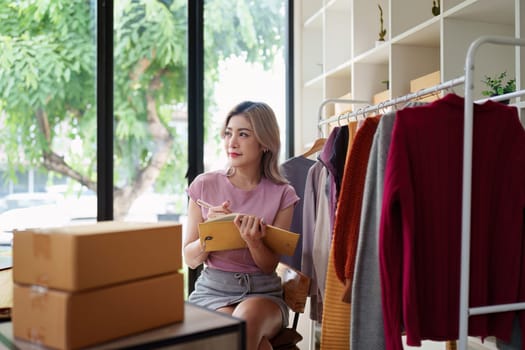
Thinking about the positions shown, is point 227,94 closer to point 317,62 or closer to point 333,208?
point 317,62

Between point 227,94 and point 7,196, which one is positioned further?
point 227,94

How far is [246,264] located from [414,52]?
1272 mm

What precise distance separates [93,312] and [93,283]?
5 cm

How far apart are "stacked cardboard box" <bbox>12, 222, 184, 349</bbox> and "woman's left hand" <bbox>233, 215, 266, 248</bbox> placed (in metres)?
0.79

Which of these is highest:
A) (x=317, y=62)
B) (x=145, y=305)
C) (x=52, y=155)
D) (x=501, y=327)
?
(x=317, y=62)

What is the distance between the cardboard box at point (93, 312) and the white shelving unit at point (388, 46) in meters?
1.29

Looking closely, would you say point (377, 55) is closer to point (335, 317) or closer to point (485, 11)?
point (485, 11)

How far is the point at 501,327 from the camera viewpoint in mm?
1439

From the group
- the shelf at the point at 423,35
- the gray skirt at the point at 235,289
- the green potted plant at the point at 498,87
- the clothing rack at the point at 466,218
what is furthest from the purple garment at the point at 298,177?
the clothing rack at the point at 466,218

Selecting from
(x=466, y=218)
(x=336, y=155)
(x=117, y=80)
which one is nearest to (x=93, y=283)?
(x=466, y=218)

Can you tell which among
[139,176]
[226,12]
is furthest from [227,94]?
[139,176]

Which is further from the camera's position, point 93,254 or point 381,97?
point 381,97

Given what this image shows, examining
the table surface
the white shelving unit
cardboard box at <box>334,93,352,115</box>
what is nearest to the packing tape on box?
the table surface

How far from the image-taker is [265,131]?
7.09 ft
